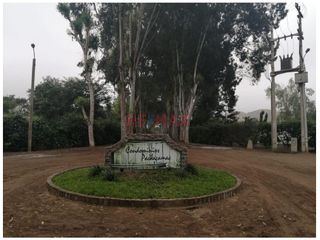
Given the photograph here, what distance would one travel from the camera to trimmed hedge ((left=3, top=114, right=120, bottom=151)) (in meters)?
18.5

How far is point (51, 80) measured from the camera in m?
36.0

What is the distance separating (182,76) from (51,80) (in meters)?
18.3

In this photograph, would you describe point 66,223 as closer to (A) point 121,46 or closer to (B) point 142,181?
(B) point 142,181

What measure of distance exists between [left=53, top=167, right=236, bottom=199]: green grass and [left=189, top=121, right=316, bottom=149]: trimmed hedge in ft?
48.5

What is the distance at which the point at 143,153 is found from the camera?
331 inches

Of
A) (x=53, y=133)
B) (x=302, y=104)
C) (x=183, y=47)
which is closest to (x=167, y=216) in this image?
(x=53, y=133)

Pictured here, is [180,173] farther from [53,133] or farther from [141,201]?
[53,133]

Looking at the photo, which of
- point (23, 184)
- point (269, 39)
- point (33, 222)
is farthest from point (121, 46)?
point (33, 222)

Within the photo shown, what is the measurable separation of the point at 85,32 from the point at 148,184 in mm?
15545

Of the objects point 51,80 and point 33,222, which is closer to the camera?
point 33,222

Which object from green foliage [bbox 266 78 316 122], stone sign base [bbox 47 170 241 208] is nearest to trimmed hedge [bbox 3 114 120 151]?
stone sign base [bbox 47 170 241 208]

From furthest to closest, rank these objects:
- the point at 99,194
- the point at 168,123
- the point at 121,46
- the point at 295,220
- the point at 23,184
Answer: the point at 168,123
the point at 121,46
the point at 23,184
the point at 99,194
the point at 295,220

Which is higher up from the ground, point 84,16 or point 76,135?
point 84,16

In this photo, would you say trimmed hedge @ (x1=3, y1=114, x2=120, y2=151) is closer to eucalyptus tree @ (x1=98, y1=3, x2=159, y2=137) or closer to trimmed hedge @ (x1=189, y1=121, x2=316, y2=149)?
eucalyptus tree @ (x1=98, y1=3, x2=159, y2=137)
